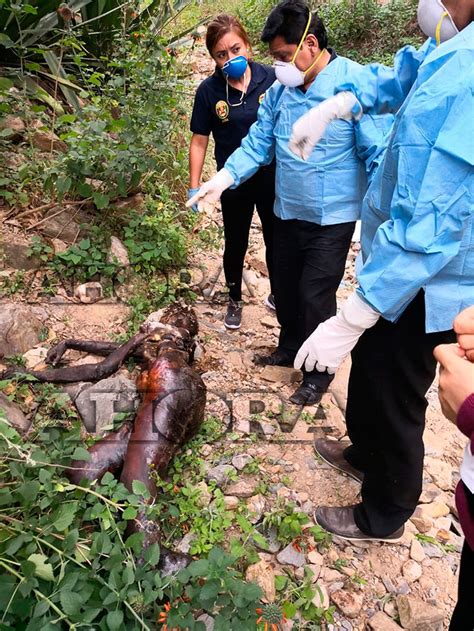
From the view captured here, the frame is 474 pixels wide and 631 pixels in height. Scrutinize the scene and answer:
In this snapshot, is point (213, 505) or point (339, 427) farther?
point (339, 427)

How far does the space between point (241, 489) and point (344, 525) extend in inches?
18.2

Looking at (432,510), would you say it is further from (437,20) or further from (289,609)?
(437,20)

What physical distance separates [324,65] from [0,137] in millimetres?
2310

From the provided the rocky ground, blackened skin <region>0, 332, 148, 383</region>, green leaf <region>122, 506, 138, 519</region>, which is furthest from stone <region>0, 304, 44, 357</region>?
green leaf <region>122, 506, 138, 519</region>

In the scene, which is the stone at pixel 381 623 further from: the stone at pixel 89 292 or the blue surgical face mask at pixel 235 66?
the blue surgical face mask at pixel 235 66

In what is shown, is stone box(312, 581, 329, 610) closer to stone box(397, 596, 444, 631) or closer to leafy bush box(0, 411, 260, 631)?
stone box(397, 596, 444, 631)

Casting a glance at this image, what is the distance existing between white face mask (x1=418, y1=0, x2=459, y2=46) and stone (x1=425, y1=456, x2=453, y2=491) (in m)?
1.92

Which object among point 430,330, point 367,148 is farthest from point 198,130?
point 430,330

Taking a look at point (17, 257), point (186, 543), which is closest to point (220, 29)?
point (17, 257)

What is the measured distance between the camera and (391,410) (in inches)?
67.2

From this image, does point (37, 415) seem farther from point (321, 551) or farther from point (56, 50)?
point (56, 50)

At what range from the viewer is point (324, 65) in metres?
2.30

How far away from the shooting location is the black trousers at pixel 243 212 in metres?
2.98

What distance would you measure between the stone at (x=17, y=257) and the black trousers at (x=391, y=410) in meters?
2.31
